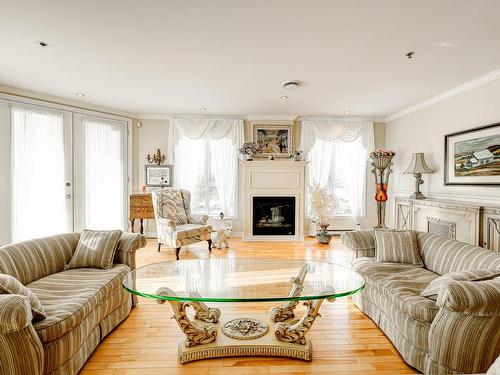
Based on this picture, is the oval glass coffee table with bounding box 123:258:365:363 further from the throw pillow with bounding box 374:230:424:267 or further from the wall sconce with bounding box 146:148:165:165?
the wall sconce with bounding box 146:148:165:165

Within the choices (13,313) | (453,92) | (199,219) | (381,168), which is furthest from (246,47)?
(381,168)

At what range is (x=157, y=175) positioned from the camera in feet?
18.8

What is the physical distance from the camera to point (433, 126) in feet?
14.7

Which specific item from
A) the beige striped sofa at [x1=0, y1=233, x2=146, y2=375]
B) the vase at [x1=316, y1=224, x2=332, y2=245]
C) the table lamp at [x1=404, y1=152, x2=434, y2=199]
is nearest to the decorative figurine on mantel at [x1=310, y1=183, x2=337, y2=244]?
the vase at [x1=316, y1=224, x2=332, y2=245]

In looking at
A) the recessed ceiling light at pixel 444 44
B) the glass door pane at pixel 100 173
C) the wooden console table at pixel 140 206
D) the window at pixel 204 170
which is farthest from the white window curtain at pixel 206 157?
the recessed ceiling light at pixel 444 44

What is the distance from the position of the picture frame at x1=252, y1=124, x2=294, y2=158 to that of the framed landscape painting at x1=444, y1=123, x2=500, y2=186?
2666mm

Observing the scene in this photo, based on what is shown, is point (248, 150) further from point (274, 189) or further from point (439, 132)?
point (439, 132)

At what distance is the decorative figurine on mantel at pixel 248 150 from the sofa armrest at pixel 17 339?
446 cm

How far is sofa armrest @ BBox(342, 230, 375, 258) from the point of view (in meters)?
2.91

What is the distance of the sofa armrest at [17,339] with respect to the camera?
4.50 ft

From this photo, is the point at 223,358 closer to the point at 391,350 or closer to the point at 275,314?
the point at 275,314

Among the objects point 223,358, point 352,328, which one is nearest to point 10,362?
point 223,358

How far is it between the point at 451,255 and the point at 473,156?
195 cm

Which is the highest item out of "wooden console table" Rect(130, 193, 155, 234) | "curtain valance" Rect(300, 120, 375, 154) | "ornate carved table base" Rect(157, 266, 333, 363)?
"curtain valance" Rect(300, 120, 375, 154)
